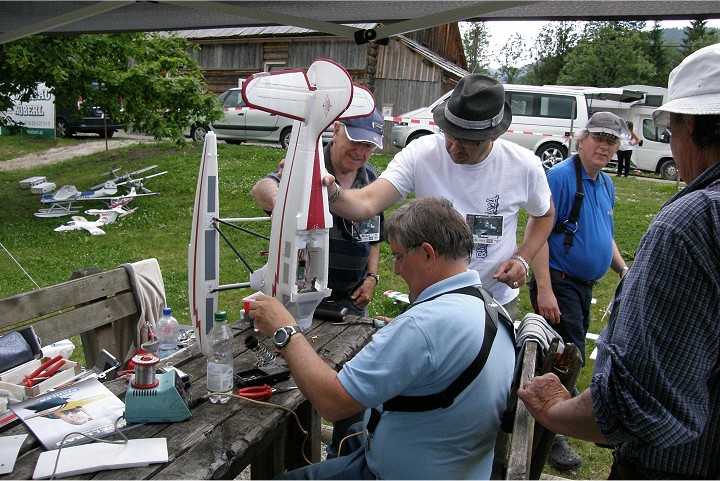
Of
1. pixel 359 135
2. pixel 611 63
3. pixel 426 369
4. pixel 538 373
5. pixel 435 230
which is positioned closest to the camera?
pixel 426 369

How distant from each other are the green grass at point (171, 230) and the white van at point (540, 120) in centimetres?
131

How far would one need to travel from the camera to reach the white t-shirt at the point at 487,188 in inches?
107

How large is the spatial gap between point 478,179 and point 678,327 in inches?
60.7

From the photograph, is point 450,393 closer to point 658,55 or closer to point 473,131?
point 473,131

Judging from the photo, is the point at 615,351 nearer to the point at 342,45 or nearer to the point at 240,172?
the point at 240,172

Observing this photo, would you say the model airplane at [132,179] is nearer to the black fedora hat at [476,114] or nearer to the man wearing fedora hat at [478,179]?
the man wearing fedora hat at [478,179]

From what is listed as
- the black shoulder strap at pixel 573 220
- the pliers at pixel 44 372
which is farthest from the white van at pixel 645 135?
the pliers at pixel 44 372

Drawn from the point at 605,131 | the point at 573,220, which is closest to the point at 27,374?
the point at 573,220

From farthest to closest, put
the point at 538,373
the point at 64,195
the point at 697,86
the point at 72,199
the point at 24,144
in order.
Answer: the point at 24,144 → the point at 64,195 → the point at 72,199 → the point at 538,373 → the point at 697,86

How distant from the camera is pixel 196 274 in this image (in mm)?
2369

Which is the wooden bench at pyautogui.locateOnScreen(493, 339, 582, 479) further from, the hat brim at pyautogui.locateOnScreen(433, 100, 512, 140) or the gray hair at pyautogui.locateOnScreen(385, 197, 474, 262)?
the hat brim at pyautogui.locateOnScreen(433, 100, 512, 140)

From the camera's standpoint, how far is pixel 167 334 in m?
2.98

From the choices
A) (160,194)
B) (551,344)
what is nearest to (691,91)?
(551,344)

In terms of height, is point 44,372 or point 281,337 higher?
point 281,337
